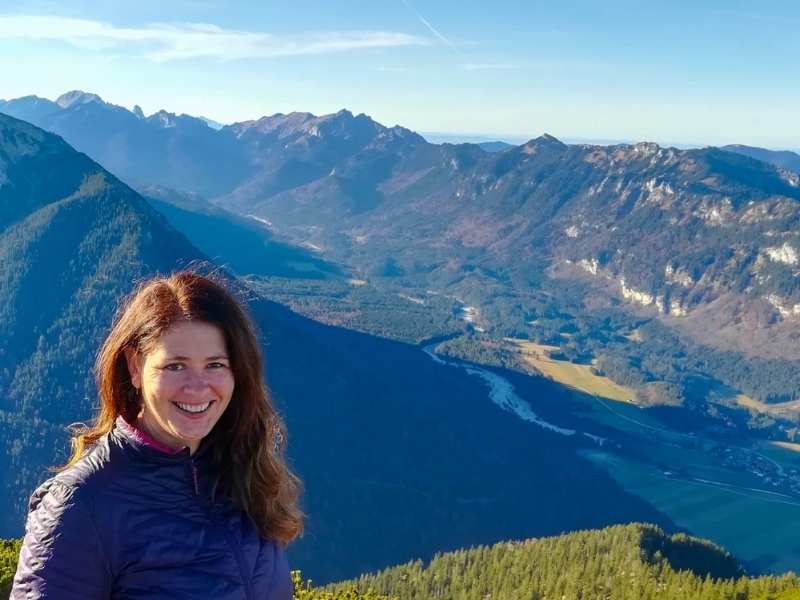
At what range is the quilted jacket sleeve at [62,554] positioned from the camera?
6391mm

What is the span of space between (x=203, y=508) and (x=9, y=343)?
179017 mm

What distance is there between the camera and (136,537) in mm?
6766

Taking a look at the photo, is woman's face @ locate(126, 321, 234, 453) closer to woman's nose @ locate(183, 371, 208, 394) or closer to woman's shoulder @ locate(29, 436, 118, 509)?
woman's nose @ locate(183, 371, 208, 394)

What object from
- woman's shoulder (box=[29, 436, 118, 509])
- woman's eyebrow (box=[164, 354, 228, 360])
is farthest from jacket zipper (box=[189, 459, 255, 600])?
woman's eyebrow (box=[164, 354, 228, 360])

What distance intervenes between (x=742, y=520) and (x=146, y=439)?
203 metres

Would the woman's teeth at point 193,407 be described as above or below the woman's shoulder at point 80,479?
above

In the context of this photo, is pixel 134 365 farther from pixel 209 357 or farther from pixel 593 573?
pixel 593 573

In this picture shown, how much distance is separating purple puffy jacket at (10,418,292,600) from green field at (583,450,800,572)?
588 feet

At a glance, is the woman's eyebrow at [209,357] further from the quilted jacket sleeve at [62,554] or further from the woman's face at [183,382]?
the quilted jacket sleeve at [62,554]

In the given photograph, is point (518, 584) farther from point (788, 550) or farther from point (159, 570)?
point (788, 550)

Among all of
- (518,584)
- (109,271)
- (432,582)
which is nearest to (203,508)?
(518,584)

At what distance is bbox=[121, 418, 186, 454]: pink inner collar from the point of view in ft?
23.8

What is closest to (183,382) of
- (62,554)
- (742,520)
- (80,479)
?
(80,479)

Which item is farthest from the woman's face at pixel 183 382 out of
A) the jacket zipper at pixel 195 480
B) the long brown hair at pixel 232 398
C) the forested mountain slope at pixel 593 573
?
the forested mountain slope at pixel 593 573
